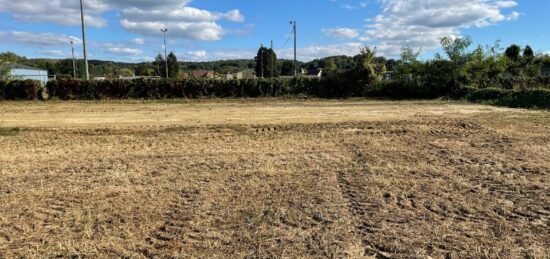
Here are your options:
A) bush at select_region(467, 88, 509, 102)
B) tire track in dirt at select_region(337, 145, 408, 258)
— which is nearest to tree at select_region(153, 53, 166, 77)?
bush at select_region(467, 88, 509, 102)

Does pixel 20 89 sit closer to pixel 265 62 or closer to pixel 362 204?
pixel 362 204

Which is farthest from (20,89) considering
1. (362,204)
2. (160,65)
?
(160,65)

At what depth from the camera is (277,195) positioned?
17.0ft

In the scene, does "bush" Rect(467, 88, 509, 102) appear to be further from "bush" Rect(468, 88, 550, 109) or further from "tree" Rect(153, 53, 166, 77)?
"tree" Rect(153, 53, 166, 77)

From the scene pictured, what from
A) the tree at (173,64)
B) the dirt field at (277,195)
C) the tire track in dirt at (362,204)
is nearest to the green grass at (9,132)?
the dirt field at (277,195)

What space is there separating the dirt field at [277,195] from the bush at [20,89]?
52.4ft

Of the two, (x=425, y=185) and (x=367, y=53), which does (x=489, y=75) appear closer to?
(x=367, y=53)

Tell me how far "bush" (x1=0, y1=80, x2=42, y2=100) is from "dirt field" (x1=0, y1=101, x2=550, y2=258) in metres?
16.0

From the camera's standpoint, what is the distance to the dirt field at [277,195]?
3.75 m

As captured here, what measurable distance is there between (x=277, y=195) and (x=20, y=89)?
2310 centimetres

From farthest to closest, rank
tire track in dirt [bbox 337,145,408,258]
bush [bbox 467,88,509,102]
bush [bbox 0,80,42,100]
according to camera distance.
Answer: bush [bbox 0,80,42,100] → bush [bbox 467,88,509,102] → tire track in dirt [bbox 337,145,408,258]

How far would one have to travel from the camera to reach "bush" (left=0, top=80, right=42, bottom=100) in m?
23.7

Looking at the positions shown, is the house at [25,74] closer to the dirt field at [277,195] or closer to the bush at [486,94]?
the dirt field at [277,195]

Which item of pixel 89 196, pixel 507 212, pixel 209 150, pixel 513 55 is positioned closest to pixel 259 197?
pixel 89 196
